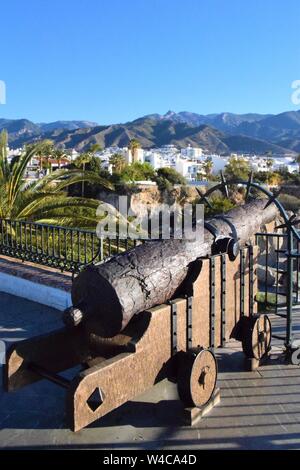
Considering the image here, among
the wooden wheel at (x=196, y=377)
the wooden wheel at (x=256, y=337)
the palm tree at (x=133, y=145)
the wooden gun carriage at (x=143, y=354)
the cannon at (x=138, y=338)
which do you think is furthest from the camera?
the palm tree at (x=133, y=145)

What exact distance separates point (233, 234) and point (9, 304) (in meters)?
3.38

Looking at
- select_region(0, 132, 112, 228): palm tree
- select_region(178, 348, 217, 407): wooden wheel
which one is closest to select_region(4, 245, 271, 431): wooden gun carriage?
select_region(178, 348, 217, 407): wooden wheel

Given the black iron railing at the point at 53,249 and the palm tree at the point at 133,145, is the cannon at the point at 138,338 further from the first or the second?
the palm tree at the point at 133,145

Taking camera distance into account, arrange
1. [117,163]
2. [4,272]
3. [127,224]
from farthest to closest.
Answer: [117,163] → [127,224] → [4,272]

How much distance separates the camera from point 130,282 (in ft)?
10.3

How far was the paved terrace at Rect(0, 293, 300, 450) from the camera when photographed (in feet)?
9.77

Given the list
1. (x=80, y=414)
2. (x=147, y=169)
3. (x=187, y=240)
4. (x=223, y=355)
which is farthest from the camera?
(x=147, y=169)

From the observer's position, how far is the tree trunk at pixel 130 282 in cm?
308

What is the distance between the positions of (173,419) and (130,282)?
1008 mm

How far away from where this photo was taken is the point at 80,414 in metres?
2.57

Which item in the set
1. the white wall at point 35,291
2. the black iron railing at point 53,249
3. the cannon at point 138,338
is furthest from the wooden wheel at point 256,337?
the white wall at point 35,291

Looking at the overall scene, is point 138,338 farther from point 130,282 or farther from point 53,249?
point 53,249

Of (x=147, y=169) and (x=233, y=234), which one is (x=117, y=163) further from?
(x=233, y=234)

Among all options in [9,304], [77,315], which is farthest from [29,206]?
[77,315]
